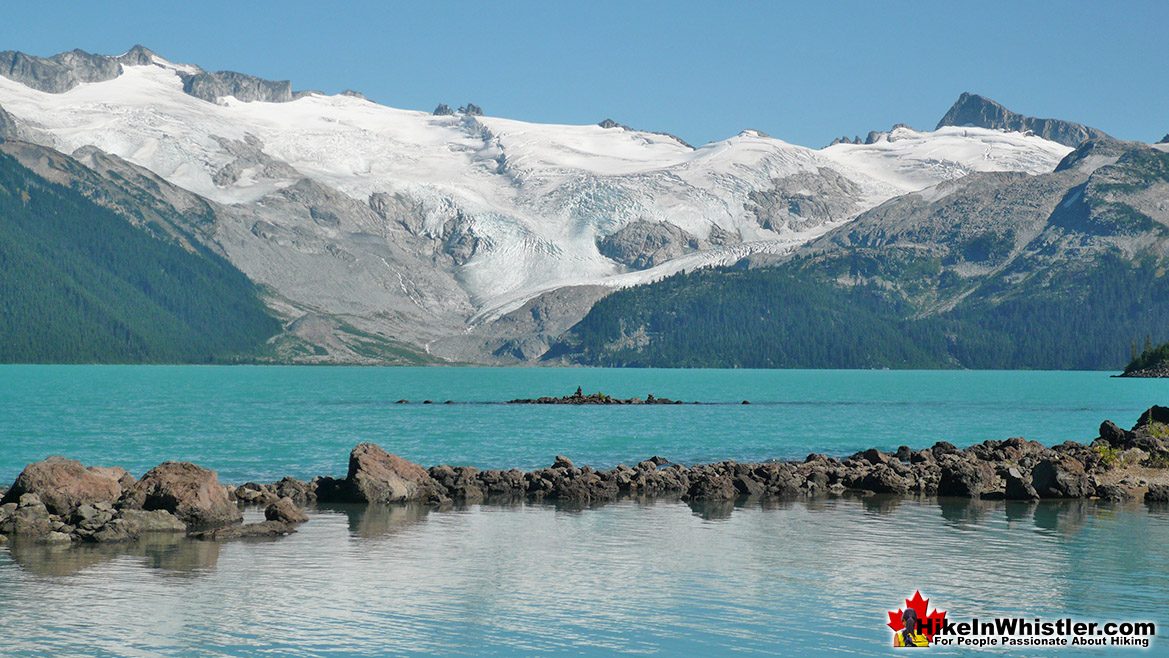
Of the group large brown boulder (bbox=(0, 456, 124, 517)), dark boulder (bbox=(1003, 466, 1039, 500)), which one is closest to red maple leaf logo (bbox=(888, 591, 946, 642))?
dark boulder (bbox=(1003, 466, 1039, 500))

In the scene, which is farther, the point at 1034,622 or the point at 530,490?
the point at 530,490

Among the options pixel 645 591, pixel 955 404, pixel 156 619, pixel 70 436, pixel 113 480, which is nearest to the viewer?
pixel 156 619

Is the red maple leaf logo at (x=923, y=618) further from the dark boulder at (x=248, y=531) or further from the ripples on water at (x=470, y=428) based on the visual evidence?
the ripples on water at (x=470, y=428)

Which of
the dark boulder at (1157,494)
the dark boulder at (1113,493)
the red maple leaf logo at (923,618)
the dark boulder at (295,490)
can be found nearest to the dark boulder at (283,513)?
the dark boulder at (295,490)

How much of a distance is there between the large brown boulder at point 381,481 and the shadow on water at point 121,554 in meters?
12.9

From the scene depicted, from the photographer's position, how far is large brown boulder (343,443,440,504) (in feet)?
177

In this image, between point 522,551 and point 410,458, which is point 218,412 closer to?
point 410,458

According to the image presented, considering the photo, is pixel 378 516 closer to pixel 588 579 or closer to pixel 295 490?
pixel 295 490

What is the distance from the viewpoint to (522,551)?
40031 mm

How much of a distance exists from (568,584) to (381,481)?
22455 mm

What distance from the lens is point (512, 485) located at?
59.9m

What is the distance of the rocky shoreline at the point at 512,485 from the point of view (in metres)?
42.9

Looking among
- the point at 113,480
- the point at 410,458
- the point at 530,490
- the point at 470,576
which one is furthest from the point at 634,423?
the point at 470,576

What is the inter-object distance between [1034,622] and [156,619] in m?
22.7
